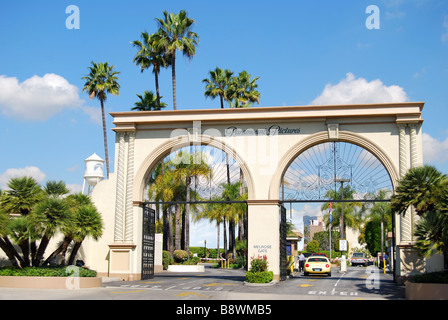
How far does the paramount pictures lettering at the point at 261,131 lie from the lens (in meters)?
25.1

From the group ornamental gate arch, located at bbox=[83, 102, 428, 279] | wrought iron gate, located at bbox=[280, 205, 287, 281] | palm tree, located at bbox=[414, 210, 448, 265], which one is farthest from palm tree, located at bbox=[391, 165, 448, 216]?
wrought iron gate, located at bbox=[280, 205, 287, 281]

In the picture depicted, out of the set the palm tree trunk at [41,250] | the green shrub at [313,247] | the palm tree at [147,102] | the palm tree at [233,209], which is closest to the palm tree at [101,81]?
the palm tree at [147,102]

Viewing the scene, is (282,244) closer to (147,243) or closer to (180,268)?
(147,243)

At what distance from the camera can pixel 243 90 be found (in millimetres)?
46375

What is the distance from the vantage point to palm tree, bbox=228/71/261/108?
46028mm

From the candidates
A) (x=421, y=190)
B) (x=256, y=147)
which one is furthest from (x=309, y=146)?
(x=421, y=190)

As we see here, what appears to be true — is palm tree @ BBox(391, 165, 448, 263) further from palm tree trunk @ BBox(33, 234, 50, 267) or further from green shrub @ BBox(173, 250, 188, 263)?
green shrub @ BBox(173, 250, 188, 263)

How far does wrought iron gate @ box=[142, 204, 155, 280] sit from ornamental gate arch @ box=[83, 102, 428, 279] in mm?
477

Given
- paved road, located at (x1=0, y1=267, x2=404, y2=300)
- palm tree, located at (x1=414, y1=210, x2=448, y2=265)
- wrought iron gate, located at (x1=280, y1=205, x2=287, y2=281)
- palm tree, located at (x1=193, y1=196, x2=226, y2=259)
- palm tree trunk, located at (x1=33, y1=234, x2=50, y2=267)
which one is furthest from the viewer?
palm tree, located at (x1=193, y1=196, x2=226, y2=259)

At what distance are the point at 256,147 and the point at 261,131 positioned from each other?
2.76ft

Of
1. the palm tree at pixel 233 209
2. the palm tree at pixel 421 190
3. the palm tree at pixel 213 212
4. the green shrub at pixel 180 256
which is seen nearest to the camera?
the palm tree at pixel 421 190

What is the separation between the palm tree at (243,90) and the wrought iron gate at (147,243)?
20.8 metres

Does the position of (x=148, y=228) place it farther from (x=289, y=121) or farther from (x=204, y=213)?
(x=204, y=213)

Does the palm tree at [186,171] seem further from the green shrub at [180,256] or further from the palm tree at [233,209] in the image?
the palm tree at [233,209]
